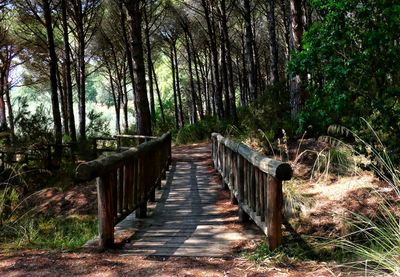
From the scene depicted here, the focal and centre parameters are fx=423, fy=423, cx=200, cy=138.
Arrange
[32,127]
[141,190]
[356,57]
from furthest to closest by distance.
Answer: [32,127]
[141,190]
[356,57]

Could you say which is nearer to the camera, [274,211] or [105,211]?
[274,211]

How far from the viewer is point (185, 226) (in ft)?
18.6

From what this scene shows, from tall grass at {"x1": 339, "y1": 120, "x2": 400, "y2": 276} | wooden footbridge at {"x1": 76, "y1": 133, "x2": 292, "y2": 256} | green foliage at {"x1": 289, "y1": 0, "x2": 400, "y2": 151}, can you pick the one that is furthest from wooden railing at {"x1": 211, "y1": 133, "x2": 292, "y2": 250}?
green foliage at {"x1": 289, "y1": 0, "x2": 400, "y2": 151}

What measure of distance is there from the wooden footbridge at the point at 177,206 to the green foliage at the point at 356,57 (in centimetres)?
126

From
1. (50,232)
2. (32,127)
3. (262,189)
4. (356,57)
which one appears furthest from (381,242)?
(32,127)

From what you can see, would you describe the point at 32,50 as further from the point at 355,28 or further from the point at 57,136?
the point at 355,28

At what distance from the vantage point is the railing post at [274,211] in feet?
13.2

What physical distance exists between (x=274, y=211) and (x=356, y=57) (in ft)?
6.83

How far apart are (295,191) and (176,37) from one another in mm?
23054

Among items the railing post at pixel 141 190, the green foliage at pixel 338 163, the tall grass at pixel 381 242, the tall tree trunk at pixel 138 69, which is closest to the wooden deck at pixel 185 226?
the railing post at pixel 141 190

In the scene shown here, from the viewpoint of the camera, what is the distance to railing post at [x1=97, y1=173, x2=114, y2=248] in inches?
177

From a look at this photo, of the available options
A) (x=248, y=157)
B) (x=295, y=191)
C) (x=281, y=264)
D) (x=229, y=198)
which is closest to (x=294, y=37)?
(x=229, y=198)

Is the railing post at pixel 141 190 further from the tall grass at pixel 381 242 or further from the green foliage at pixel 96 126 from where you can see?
the green foliage at pixel 96 126

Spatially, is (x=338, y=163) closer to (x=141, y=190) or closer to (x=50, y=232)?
(x=141, y=190)
